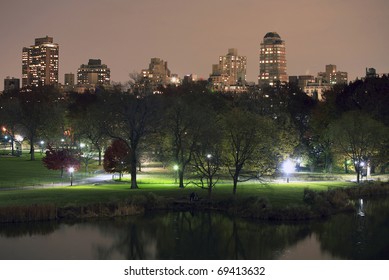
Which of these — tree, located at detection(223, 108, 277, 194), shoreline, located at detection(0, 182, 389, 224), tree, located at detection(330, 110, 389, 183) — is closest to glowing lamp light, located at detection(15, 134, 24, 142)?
tree, located at detection(330, 110, 389, 183)

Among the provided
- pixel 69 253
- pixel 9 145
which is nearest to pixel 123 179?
pixel 69 253

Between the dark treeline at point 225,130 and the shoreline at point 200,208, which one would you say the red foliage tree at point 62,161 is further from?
the shoreline at point 200,208

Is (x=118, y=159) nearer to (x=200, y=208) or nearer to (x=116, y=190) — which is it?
(x=116, y=190)

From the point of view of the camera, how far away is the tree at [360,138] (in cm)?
8419

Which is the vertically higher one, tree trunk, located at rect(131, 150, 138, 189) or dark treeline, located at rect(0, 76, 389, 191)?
dark treeline, located at rect(0, 76, 389, 191)

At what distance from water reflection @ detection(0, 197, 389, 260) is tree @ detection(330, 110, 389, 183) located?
27.3m

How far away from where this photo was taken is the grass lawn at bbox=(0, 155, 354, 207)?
58125 mm

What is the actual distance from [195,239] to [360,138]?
41014 millimetres

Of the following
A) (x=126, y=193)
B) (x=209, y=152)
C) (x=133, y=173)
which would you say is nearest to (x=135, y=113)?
(x=133, y=173)

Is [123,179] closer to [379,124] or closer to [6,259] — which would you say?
[379,124]

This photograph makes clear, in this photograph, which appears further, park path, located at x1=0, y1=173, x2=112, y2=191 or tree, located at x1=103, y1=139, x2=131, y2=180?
tree, located at x1=103, y1=139, x2=131, y2=180

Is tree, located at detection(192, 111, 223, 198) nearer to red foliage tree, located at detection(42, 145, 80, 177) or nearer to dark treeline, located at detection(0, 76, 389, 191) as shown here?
dark treeline, located at detection(0, 76, 389, 191)

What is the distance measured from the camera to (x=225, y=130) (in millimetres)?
67312

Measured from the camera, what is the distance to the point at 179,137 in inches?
2827
